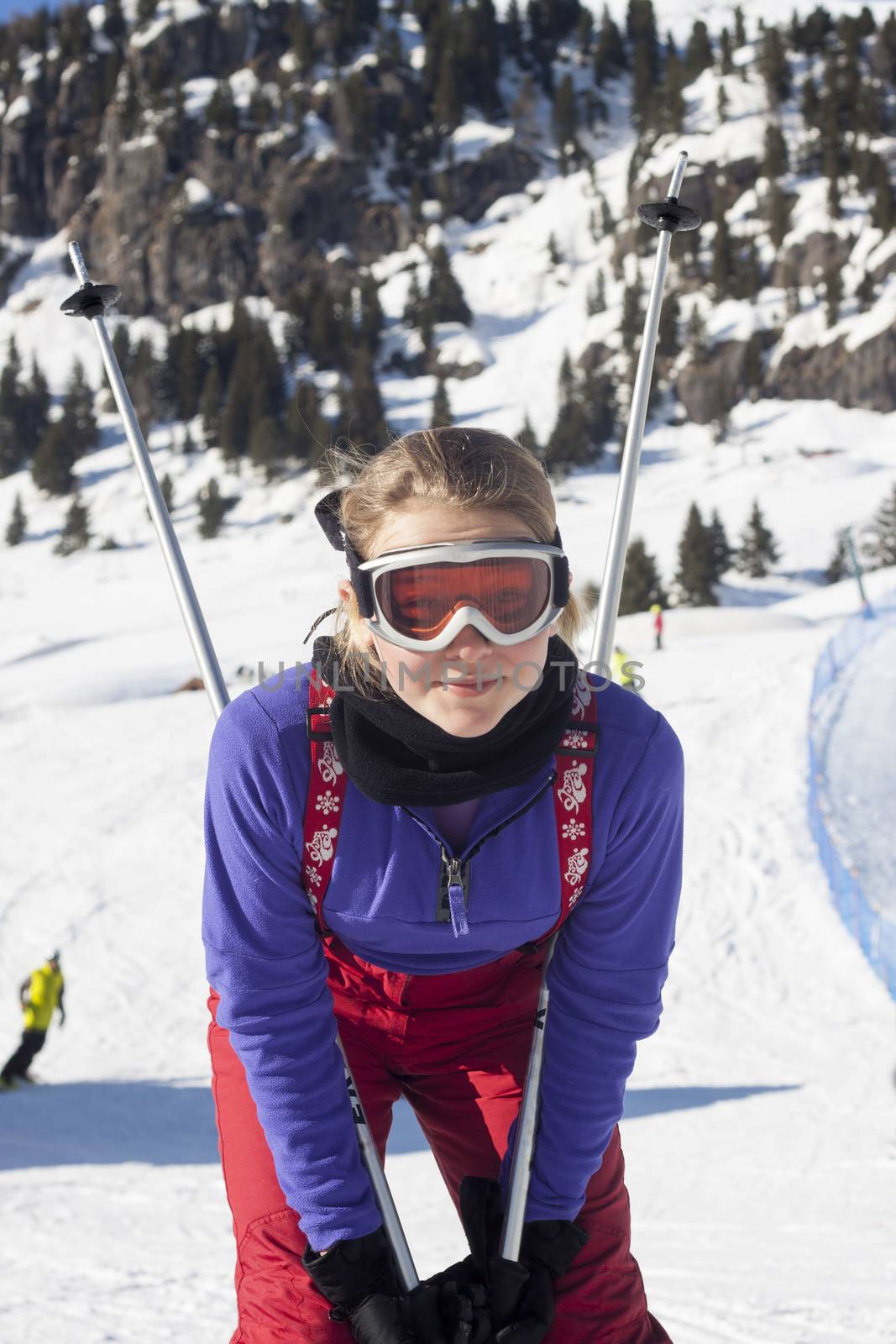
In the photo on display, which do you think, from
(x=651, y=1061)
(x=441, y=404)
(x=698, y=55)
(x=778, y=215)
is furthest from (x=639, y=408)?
(x=698, y=55)

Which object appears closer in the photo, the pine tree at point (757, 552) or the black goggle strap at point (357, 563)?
the black goggle strap at point (357, 563)

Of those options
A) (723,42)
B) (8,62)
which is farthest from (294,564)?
(8,62)

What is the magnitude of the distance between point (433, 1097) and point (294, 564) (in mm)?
46620

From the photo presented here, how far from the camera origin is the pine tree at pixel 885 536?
157 feet

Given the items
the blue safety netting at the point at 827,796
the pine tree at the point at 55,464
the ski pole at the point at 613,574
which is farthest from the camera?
the pine tree at the point at 55,464

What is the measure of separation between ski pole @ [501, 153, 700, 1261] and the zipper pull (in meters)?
0.32

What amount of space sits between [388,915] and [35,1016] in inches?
290

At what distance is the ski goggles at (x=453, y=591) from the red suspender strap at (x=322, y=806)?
0.73ft

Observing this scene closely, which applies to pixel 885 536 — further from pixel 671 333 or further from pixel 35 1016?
pixel 35 1016

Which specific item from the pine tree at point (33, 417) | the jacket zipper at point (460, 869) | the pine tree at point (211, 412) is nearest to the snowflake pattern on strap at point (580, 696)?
the jacket zipper at point (460, 869)

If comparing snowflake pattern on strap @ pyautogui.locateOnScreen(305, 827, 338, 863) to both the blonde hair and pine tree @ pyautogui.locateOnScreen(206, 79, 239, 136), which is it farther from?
pine tree @ pyautogui.locateOnScreen(206, 79, 239, 136)

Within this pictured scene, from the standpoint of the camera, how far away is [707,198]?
287 ft

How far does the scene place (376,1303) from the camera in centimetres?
→ 196

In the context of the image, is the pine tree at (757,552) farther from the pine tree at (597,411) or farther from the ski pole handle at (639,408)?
the ski pole handle at (639,408)
